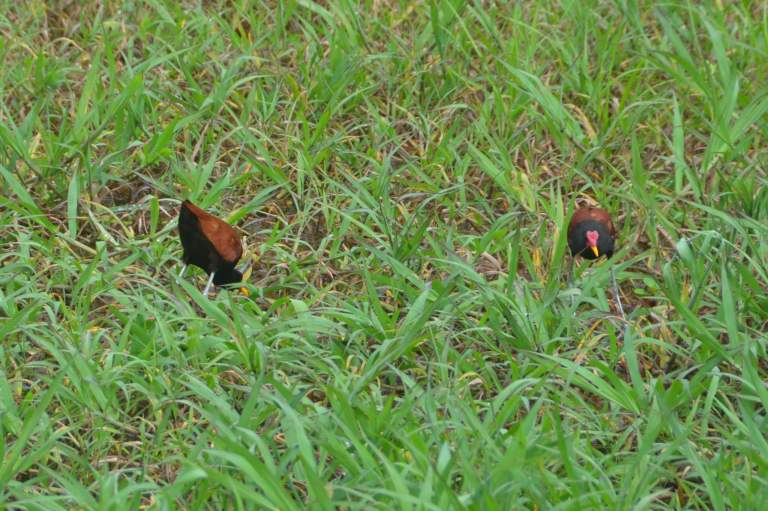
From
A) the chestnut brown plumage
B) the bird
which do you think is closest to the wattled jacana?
the chestnut brown plumage

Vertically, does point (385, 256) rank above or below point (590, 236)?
above

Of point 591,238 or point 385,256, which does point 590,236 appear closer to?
point 591,238

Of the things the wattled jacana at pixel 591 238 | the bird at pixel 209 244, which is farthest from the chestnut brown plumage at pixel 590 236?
the bird at pixel 209 244

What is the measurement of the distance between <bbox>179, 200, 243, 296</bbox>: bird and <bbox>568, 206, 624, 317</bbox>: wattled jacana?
1024mm

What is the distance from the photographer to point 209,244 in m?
4.03

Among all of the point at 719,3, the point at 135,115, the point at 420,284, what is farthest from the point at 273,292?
the point at 719,3

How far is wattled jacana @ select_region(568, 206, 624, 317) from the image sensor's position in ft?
13.4

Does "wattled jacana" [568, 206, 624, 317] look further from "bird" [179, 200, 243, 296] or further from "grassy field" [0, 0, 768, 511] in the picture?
"bird" [179, 200, 243, 296]

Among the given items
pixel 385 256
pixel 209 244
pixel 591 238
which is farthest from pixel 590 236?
pixel 209 244

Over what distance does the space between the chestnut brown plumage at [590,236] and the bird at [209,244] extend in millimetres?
1024

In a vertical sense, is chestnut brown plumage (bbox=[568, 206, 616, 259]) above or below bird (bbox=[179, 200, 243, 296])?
below

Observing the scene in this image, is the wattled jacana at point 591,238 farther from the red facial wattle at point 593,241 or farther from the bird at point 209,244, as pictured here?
the bird at point 209,244

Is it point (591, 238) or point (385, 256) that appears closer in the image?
point (385, 256)

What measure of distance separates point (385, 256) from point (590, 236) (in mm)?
630
